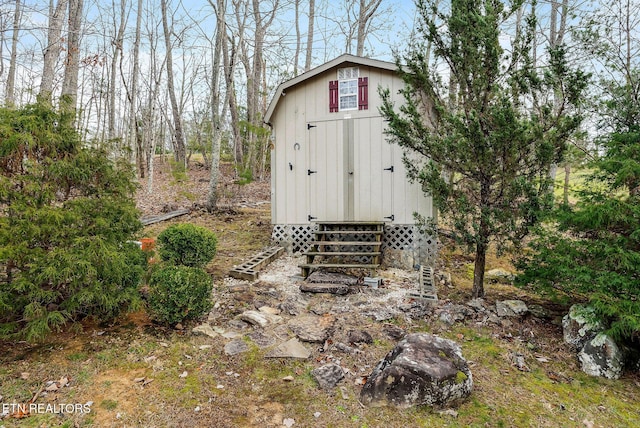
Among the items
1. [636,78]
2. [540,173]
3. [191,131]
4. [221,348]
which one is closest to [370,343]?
[221,348]

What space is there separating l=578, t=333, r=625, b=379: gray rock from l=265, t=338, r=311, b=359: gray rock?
2.71m

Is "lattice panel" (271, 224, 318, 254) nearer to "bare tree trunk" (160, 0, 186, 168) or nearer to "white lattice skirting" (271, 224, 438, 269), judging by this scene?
"white lattice skirting" (271, 224, 438, 269)


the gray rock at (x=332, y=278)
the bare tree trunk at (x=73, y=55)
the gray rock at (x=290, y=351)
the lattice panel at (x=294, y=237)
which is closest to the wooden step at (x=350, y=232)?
the lattice panel at (x=294, y=237)

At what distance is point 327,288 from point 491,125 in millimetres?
3255

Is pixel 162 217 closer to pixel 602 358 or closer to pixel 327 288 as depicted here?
pixel 327 288

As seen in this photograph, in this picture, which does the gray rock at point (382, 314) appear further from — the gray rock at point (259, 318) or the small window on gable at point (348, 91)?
the small window on gable at point (348, 91)

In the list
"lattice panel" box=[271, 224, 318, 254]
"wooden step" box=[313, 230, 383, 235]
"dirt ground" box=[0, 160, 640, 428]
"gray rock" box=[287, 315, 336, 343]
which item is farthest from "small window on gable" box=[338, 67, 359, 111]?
"gray rock" box=[287, 315, 336, 343]

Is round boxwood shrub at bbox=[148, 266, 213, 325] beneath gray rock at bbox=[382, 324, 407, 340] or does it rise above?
above

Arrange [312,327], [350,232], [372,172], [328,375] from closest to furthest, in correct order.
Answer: [328,375]
[312,327]
[350,232]
[372,172]

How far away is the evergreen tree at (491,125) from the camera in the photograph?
13.6 feet

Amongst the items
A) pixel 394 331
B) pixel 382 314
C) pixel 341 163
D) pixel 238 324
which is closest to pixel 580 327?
pixel 394 331

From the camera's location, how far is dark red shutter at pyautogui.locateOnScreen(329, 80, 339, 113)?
23.9 feet

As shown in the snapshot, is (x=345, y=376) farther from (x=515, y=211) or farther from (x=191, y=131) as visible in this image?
(x=191, y=131)

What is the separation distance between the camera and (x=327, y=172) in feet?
24.5
